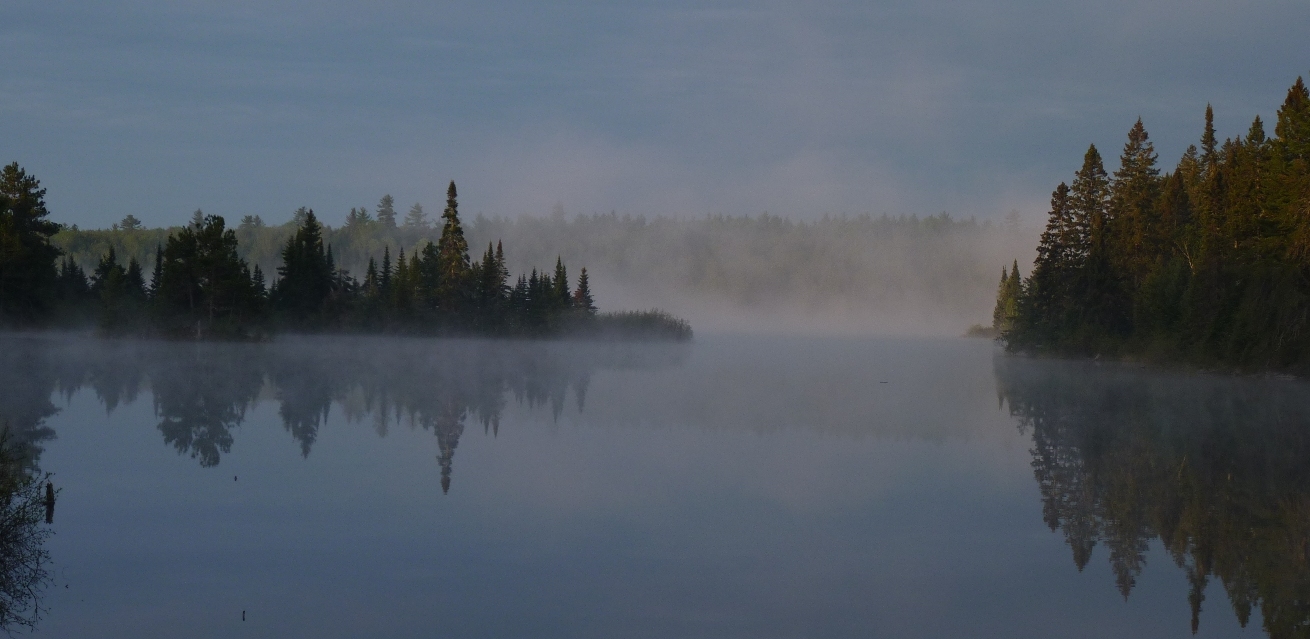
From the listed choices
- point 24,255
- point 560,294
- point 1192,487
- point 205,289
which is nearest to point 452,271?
point 560,294

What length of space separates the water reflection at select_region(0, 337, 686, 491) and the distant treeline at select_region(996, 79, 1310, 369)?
74.0 feet

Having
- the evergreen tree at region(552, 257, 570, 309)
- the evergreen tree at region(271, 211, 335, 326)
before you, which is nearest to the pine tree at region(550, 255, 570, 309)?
the evergreen tree at region(552, 257, 570, 309)

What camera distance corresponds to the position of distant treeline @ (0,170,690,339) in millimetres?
59375

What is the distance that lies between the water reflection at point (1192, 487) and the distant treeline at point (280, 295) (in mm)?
45304

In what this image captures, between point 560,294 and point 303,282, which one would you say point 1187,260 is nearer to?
point 560,294

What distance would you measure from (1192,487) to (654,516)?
305 inches

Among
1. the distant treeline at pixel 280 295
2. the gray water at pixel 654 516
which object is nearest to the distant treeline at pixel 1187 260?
the gray water at pixel 654 516

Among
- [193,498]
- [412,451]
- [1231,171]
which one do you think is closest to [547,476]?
[412,451]

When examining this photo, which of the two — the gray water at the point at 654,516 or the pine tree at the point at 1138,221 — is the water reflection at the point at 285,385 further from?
the pine tree at the point at 1138,221

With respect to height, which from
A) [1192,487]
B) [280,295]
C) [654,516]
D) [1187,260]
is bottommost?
[654,516]

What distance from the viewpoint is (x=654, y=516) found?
41.0 ft

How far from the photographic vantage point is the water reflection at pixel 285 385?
65.7ft

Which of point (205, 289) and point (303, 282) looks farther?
point (303, 282)

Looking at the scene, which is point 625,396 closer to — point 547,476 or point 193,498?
point 547,476
